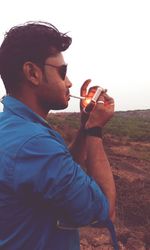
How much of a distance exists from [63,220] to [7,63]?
767 mm

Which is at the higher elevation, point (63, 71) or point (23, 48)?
point (23, 48)

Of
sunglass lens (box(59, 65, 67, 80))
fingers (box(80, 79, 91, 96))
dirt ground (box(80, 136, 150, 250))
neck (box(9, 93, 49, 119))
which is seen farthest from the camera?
dirt ground (box(80, 136, 150, 250))

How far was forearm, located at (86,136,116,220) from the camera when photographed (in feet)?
5.65

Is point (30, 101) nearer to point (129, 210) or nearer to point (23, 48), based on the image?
point (23, 48)

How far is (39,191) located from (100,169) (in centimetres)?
36

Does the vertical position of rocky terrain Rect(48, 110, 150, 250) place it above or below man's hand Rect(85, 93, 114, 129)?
below

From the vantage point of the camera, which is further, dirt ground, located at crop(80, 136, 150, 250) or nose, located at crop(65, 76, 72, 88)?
dirt ground, located at crop(80, 136, 150, 250)

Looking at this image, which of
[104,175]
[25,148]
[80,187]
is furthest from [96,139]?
[25,148]

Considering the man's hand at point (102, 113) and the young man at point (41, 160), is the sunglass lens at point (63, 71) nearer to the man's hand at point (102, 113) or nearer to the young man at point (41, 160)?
the young man at point (41, 160)

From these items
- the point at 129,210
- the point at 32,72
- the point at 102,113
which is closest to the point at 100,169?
the point at 102,113

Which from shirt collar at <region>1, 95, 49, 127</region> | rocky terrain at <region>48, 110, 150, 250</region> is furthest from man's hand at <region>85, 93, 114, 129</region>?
rocky terrain at <region>48, 110, 150, 250</region>

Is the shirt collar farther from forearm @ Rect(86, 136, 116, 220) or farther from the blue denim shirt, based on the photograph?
forearm @ Rect(86, 136, 116, 220)

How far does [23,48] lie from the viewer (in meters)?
1.81

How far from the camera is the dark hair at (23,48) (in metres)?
1.81
